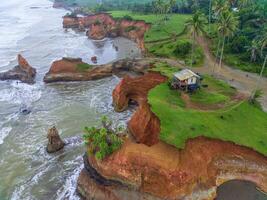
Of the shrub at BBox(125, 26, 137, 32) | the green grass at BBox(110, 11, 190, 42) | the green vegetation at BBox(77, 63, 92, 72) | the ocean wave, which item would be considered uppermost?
the green grass at BBox(110, 11, 190, 42)

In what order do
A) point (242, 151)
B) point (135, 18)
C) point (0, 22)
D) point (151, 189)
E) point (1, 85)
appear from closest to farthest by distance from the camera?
point (151, 189) < point (242, 151) < point (1, 85) < point (135, 18) < point (0, 22)

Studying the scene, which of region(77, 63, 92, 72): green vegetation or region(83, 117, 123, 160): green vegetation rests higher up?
region(83, 117, 123, 160): green vegetation

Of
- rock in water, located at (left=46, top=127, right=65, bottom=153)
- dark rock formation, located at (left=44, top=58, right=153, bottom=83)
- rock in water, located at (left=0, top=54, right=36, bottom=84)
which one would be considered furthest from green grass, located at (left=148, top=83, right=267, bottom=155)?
rock in water, located at (left=0, top=54, right=36, bottom=84)

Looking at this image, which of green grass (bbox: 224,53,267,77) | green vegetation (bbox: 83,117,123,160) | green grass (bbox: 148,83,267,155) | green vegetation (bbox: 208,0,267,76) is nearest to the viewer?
green vegetation (bbox: 83,117,123,160)

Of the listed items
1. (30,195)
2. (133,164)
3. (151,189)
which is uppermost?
(133,164)

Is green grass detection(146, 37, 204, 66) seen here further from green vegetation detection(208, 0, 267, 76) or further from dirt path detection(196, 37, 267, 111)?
green vegetation detection(208, 0, 267, 76)

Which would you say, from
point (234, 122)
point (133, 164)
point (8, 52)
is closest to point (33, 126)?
point (133, 164)

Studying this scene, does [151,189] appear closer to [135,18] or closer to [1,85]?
[1,85]

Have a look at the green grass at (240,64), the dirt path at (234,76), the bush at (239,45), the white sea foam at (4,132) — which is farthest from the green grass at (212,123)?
the bush at (239,45)

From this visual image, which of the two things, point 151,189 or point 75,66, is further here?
point 75,66
